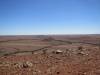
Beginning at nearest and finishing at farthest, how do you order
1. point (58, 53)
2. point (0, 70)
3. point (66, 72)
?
point (66, 72) < point (0, 70) < point (58, 53)

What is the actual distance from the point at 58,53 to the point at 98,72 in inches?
245

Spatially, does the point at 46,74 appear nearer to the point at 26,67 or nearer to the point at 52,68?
the point at 52,68

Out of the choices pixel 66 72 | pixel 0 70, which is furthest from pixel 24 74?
pixel 66 72

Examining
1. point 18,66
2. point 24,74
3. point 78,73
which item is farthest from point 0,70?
point 78,73

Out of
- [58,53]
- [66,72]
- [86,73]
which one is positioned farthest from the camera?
[58,53]

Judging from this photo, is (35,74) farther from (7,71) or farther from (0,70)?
(0,70)

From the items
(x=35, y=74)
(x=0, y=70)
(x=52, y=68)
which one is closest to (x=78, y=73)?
(x=52, y=68)

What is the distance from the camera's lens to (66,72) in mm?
7016

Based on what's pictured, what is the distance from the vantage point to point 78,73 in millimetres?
6691

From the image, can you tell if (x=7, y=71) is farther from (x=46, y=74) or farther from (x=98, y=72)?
(x=98, y=72)

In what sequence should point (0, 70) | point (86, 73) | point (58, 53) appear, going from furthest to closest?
point (58, 53) → point (0, 70) → point (86, 73)

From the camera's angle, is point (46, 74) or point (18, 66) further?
point (18, 66)

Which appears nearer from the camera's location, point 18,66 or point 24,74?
point 24,74

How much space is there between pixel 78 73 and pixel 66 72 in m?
0.68
